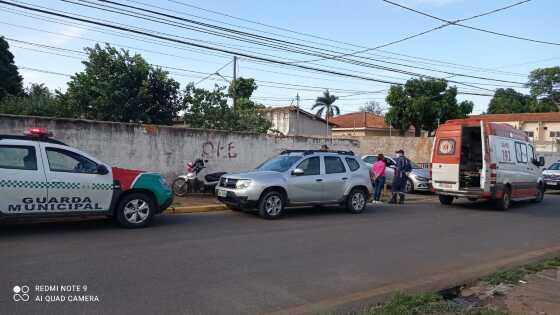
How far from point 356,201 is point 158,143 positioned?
6.33 meters

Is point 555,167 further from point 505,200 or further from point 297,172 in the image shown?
point 297,172

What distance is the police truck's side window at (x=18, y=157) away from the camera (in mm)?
7813

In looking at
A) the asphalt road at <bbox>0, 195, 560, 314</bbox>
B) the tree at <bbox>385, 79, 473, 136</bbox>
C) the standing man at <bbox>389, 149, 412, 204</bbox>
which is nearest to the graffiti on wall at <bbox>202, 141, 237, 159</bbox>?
the asphalt road at <bbox>0, 195, 560, 314</bbox>

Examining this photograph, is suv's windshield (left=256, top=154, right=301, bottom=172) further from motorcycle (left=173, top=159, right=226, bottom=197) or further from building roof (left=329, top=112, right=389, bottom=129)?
building roof (left=329, top=112, right=389, bottom=129)

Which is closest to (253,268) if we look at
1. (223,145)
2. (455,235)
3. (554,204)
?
(455,235)

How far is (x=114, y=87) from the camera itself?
23.6m

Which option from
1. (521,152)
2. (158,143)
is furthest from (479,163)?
(158,143)

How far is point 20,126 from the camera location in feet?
39.3

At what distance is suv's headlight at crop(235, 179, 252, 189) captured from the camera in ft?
35.0

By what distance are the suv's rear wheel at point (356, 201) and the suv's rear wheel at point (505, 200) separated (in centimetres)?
469

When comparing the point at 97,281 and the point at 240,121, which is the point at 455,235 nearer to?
the point at 97,281

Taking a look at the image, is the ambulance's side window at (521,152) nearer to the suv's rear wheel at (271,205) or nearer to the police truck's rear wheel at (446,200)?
the police truck's rear wheel at (446,200)

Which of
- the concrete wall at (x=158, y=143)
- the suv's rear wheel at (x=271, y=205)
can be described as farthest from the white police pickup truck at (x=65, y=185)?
the concrete wall at (x=158, y=143)

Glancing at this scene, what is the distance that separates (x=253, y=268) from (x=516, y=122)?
59.6 metres
